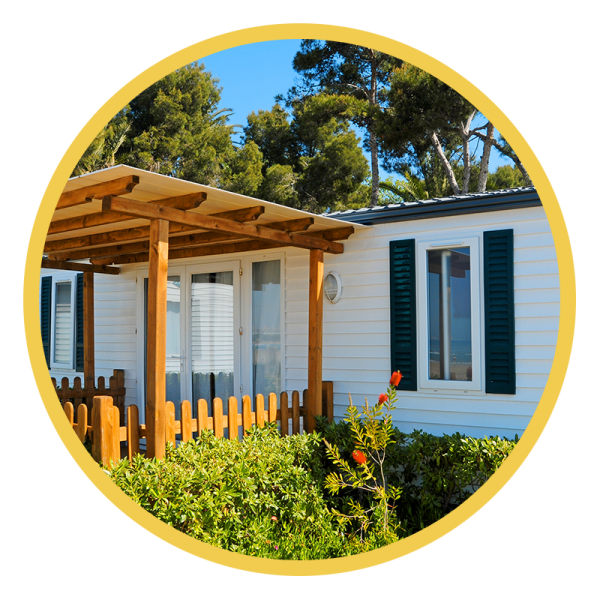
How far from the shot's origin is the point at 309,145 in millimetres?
21328

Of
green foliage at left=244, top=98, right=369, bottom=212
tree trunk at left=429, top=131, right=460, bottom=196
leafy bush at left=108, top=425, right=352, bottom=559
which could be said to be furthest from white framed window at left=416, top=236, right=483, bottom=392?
green foliage at left=244, top=98, right=369, bottom=212

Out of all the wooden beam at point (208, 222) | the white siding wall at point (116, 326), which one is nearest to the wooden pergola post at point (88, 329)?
the white siding wall at point (116, 326)

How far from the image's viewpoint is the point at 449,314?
600 cm

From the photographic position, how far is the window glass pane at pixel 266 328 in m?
7.19

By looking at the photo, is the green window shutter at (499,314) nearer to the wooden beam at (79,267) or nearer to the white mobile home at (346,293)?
the white mobile home at (346,293)

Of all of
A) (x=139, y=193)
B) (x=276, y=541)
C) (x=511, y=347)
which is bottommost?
(x=276, y=541)

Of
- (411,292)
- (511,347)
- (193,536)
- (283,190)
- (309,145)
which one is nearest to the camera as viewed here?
(193,536)

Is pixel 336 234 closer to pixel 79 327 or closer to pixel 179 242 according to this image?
pixel 179 242

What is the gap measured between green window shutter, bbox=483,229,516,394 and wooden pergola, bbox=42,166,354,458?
1.56 meters

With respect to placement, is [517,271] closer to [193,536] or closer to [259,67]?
[193,536]

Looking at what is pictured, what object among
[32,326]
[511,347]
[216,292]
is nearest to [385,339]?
[511,347]

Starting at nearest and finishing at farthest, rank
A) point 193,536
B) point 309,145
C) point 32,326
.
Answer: point 32,326 < point 193,536 < point 309,145

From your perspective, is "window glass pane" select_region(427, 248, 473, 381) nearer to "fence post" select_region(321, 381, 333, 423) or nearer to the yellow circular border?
"fence post" select_region(321, 381, 333, 423)

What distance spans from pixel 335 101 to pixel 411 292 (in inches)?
494
